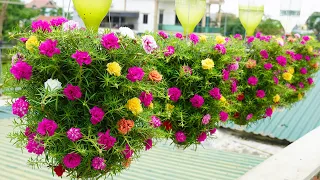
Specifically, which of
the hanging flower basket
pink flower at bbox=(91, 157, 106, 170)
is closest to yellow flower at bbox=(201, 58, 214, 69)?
the hanging flower basket

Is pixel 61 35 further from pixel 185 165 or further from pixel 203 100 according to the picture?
pixel 185 165

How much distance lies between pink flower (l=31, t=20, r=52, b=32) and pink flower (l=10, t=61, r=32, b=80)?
13 cm

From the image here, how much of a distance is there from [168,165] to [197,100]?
875 mm

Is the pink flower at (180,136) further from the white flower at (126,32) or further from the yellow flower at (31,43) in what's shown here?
the yellow flower at (31,43)

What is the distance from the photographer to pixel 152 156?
2844 millimetres

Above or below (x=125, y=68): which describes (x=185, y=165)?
below

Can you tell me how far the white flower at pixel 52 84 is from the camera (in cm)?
124

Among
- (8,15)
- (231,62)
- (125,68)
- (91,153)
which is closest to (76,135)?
(91,153)

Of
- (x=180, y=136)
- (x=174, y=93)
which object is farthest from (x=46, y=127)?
(x=180, y=136)

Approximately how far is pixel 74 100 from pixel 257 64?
156cm

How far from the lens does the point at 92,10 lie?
5.07 ft

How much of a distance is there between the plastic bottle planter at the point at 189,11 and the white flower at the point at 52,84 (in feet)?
3.47

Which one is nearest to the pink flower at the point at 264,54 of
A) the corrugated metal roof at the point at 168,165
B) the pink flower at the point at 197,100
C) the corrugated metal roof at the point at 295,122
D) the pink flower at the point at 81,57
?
the corrugated metal roof at the point at 168,165

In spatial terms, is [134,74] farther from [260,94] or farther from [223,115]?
[260,94]
